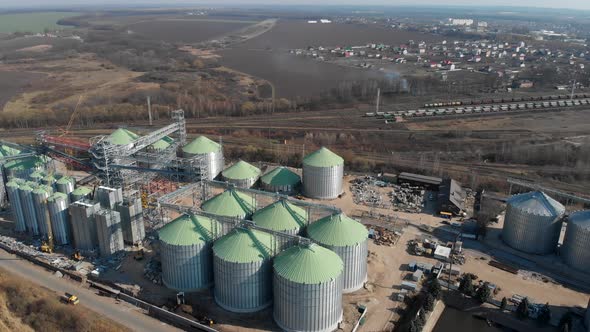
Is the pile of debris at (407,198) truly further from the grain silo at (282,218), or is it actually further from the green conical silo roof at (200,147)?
the green conical silo roof at (200,147)

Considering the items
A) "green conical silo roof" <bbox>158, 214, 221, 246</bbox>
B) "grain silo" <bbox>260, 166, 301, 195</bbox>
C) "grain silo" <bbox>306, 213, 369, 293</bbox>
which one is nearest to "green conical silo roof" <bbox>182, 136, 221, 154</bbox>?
"grain silo" <bbox>260, 166, 301, 195</bbox>

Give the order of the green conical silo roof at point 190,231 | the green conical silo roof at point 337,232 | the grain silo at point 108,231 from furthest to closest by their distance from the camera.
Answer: the grain silo at point 108,231
the green conical silo roof at point 337,232
the green conical silo roof at point 190,231

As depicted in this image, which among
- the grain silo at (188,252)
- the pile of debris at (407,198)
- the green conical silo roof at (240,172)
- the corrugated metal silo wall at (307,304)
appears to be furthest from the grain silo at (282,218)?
the pile of debris at (407,198)

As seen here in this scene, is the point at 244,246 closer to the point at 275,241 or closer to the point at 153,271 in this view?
the point at 275,241

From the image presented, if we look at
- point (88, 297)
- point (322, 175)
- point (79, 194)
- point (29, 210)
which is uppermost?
point (79, 194)

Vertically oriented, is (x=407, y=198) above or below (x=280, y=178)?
below

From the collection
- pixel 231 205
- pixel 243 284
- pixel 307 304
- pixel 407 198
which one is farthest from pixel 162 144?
pixel 307 304
